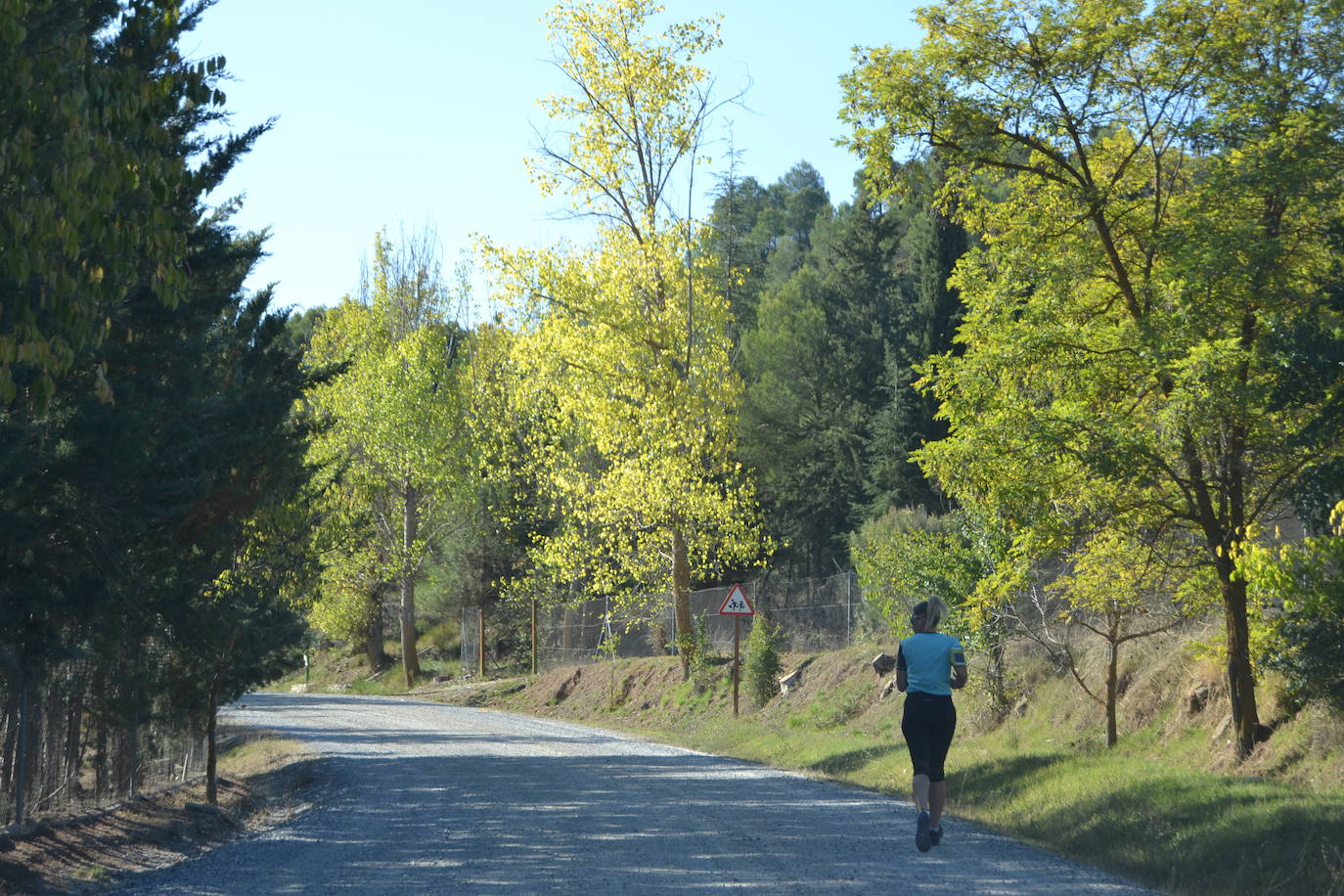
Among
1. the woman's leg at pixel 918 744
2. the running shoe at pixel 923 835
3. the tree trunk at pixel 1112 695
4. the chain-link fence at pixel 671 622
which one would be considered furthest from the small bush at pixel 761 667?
the running shoe at pixel 923 835

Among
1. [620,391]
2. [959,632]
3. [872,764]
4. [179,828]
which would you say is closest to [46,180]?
[179,828]

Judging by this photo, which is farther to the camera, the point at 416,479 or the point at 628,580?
the point at 416,479

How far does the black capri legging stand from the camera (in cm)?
1009

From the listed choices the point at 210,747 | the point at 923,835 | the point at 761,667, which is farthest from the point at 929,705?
the point at 761,667

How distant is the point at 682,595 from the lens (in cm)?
3044

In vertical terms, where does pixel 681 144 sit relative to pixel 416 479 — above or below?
above

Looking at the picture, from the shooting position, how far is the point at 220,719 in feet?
93.2

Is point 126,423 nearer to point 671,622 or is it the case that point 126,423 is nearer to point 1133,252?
point 1133,252

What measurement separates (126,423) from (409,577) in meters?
37.3

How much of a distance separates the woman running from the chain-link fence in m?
16.4

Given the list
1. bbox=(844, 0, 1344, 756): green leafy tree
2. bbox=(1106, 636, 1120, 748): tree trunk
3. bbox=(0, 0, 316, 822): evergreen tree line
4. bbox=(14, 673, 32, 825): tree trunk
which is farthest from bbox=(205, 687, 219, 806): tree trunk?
bbox=(1106, 636, 1120, 748): tree trunk

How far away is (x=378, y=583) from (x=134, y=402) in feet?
132

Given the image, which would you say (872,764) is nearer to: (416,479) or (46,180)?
(46,180)

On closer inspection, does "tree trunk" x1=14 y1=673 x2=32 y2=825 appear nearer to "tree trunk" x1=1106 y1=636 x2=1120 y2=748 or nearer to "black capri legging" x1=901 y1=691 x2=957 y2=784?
"black capri legging" x1=901 y1=691 x2=957 y2=784
